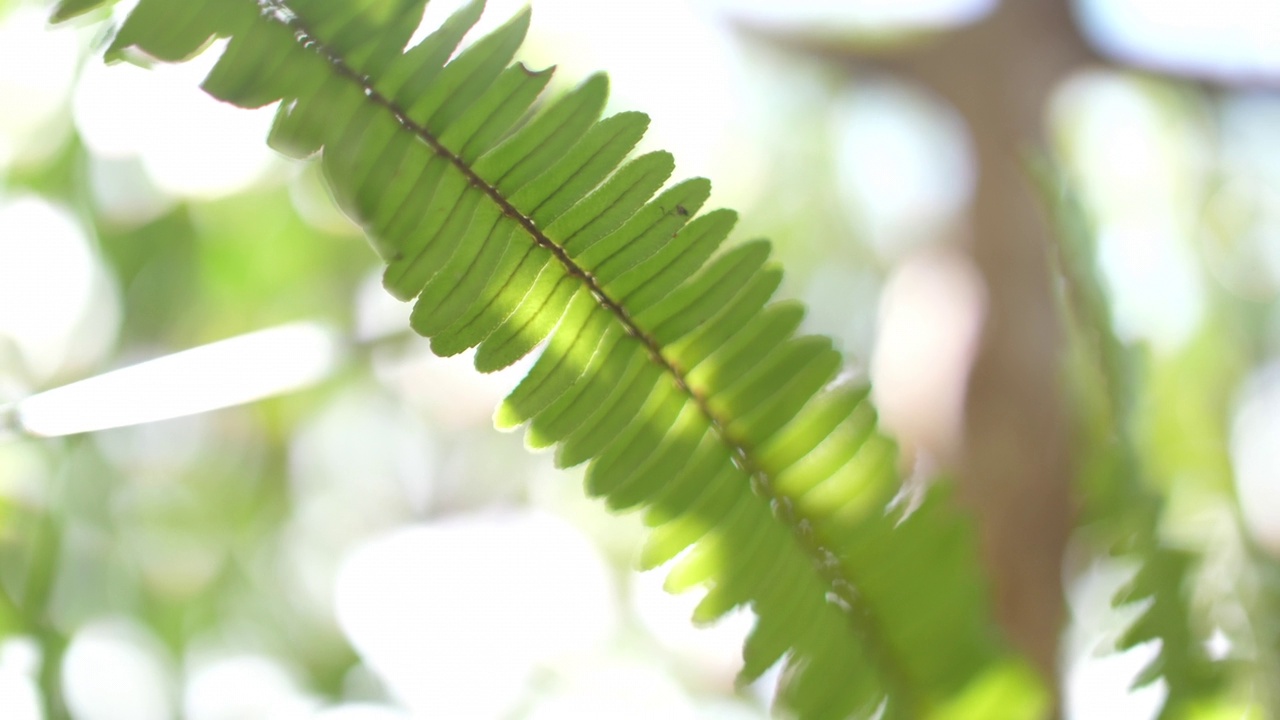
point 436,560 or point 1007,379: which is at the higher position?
point 1007,379

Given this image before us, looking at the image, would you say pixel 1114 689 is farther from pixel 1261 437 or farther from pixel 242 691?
pixel 1261 437

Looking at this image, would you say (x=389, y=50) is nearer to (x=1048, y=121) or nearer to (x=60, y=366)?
(x=60, y=366)

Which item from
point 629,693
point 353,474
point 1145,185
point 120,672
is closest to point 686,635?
point 629,693

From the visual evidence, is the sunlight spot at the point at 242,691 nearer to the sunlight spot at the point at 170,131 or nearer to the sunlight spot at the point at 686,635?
the sunlight spot at the point at 686,635

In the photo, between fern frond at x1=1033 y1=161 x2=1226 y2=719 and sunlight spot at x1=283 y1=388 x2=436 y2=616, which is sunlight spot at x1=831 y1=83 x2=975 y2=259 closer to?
fern frond at x1=1033 y1=161 x2=1226 y2=719

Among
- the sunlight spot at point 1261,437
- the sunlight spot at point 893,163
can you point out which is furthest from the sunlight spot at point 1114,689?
the sunlight spot at point 893,163

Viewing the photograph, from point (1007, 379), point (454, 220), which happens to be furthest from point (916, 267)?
point (454, 220)
